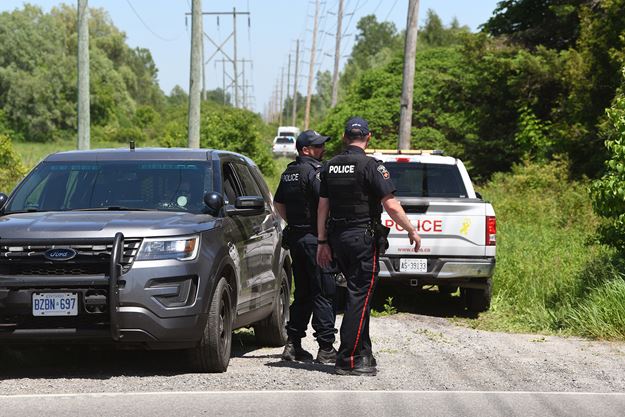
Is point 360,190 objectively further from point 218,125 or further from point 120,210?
point 218,125

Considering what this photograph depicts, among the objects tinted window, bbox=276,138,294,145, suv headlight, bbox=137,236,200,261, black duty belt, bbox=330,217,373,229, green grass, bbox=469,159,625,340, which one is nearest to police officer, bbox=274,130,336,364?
black duty belt, bbox=330,217,373,229

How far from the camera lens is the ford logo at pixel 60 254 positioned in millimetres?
7750

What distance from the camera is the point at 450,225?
12.5 m

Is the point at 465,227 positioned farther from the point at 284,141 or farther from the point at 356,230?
the point at 284,141

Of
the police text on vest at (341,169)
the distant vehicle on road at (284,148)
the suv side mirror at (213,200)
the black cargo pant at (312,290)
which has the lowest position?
the distant vehicle on road at (284,148)

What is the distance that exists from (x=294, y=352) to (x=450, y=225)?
3.78 meters

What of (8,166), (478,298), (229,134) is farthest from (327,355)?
(229,134)

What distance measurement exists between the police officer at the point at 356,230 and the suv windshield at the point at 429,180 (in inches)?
196

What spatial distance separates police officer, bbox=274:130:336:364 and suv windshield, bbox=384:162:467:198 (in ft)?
13.9

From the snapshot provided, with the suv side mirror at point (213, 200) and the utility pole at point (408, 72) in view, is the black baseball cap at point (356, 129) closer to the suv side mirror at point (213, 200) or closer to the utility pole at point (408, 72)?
the suv side mirror at point (213, 200)

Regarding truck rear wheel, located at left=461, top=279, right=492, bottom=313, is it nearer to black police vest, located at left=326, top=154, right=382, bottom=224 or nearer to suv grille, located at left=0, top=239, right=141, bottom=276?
black police vest, located at left=326, top=154, right=382, bottom=224

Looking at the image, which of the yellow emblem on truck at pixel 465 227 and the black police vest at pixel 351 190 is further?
the yellow emblem on truck at pixel 465 227

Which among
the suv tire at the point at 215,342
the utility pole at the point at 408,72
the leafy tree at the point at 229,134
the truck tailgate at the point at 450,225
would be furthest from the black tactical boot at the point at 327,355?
the leafy tree at the point at 229,134

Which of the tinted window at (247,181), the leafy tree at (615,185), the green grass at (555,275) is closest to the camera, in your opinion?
the tinted window at (247,181)
